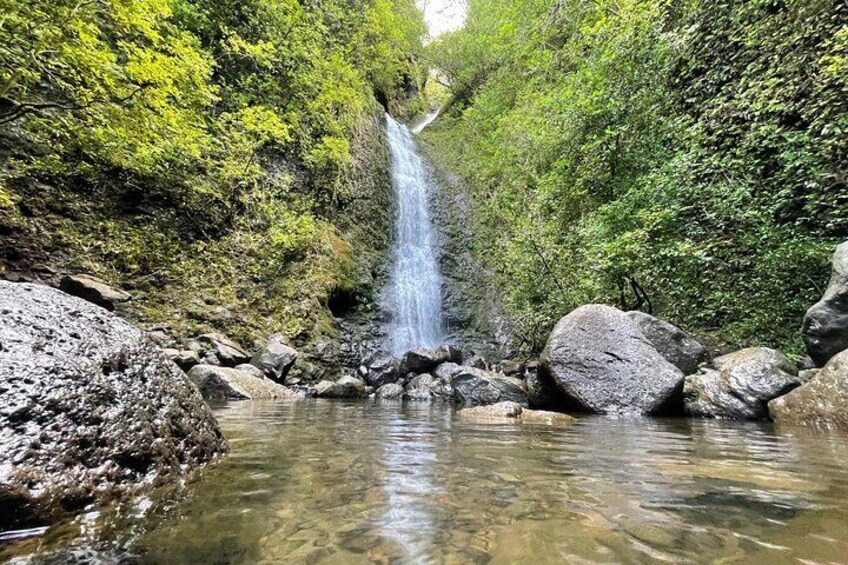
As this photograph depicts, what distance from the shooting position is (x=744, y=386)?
5.36m

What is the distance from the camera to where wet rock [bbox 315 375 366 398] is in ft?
30.9

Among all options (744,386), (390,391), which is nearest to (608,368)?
(744,386)

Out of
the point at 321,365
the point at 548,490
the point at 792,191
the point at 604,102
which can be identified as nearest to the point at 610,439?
the point at 548,490

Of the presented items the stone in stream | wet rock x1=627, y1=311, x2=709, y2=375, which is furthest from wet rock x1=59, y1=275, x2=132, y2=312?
wet rock x1=627, y1=311, x2=709, y2=375

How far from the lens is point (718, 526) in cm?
152

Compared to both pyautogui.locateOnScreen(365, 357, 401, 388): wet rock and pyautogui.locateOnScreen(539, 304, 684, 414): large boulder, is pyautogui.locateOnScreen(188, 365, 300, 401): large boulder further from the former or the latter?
pyautogui.locateOnScreen(539, 304, 684, 414): large boulder

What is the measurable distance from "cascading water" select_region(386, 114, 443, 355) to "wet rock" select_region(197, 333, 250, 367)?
474cm

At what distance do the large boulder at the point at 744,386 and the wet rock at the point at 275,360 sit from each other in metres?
8.06

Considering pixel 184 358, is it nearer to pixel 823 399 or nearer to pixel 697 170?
pixel 823 399

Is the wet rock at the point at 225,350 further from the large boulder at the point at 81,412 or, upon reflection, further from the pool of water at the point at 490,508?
the large boulder at the point at 81,412

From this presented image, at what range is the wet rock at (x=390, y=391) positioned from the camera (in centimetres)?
1004

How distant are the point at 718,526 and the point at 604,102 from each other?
9539 millimetres

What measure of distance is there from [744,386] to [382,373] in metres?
7.91

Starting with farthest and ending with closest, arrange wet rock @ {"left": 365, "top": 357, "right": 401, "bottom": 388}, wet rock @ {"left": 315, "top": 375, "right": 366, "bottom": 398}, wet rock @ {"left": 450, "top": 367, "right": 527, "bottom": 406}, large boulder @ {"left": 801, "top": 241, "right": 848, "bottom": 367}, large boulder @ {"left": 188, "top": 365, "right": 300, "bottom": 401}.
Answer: wet rock @ {"left": 365, "top": 357, "right": 401, "bottom": 388}, wet rock @ {"left": 315, "top": 375, "right": 366, "bottom": 398}, wet rock @ {"left": 450, "top": 367, "right": 527, "bottom": 406}, large boulder @ {"left": 188, "top": 365, "right": 300, "bottom": 401}, large boulder @ {"left": 801, "top": 241, "right": 848, "bottom": 367}
